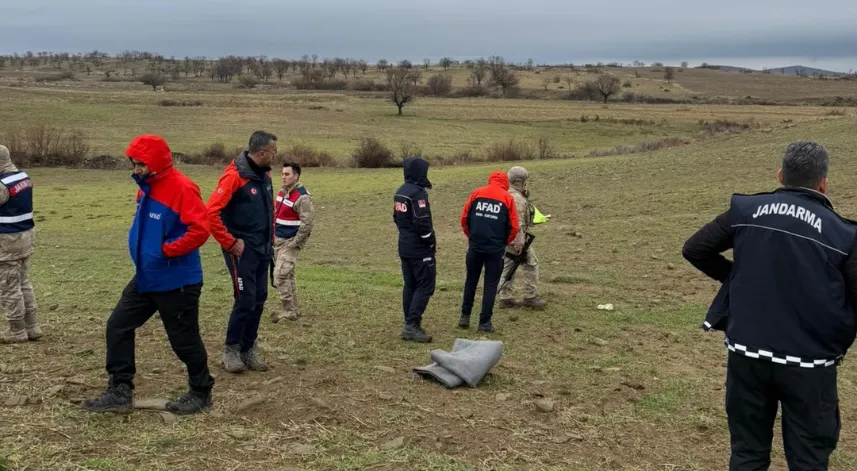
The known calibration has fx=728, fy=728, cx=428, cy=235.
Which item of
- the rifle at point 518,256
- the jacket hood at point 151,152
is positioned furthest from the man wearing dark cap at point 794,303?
the rifle at point 518,256

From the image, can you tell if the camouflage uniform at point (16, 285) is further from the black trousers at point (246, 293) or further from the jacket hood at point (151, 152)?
the jacket hood at point (151, 152)

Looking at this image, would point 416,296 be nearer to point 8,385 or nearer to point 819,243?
point 8,385

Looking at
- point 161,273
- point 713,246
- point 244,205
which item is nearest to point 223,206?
point 244,205

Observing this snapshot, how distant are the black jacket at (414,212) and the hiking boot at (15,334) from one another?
13.4 feet

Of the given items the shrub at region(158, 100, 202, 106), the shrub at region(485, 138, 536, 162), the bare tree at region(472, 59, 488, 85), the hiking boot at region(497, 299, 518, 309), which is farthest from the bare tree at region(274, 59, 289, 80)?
the hiking boot at region(497, 299, 518, 309)

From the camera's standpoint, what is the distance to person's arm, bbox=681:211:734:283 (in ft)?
13.7

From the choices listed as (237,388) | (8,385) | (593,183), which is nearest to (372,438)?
(237,388)

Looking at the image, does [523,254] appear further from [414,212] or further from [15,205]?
[15,205]

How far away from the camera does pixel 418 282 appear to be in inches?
331

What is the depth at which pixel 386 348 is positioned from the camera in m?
8.01

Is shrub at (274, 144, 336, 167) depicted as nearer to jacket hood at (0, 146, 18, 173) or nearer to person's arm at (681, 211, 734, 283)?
jacket hood at (0, 146, 18, 173)

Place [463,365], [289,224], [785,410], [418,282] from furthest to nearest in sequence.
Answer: [289,224] → [418,282] → [463,365] → [785,410]

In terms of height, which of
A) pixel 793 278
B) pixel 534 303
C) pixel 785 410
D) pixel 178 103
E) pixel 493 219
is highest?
pixel 178 103

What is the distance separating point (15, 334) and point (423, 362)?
426 cm
